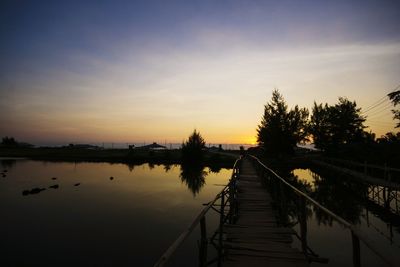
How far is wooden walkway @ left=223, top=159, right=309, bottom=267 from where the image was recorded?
741cm

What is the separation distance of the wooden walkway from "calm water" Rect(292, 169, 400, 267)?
A: 223 cm

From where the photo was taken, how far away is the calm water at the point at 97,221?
43.3 ft

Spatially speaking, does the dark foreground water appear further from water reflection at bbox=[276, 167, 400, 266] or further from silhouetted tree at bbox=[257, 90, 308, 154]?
silhouetted tree at bbox=[257, 90, 308, 154]

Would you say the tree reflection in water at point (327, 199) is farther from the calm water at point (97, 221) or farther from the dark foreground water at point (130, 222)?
the calm water at point (97, 221)

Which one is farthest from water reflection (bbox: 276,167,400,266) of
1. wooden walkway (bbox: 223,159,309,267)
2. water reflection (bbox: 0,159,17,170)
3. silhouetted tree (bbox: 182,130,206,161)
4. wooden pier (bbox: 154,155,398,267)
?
water reflection (bbox: 0,159,17,170)

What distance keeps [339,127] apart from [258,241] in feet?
182

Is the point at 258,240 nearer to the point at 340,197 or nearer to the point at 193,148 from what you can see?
the point at 340,197

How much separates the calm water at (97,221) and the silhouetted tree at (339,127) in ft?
121

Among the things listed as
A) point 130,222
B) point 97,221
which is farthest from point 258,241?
point 97,221

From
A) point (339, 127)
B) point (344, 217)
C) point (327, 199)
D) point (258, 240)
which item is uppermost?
point (339, 127)

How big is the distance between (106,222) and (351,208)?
17.2m

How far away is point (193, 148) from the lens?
5178 centimetres

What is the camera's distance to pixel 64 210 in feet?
69.7

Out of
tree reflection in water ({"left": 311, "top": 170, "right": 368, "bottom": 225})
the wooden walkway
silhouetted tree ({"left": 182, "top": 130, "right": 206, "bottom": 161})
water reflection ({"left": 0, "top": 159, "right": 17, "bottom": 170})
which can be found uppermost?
silhouetted tree ({"left": 182, "top": 130, "right": 206, "bottom": 161})
